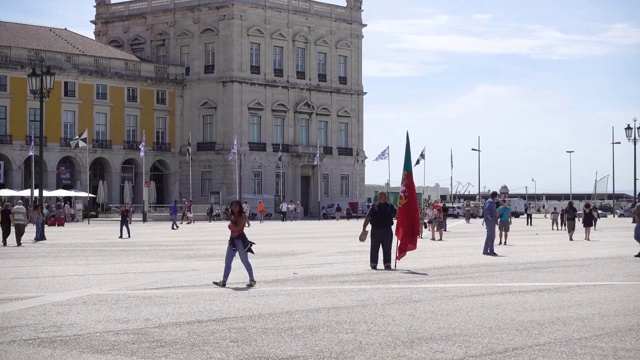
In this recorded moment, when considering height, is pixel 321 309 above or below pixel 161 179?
below

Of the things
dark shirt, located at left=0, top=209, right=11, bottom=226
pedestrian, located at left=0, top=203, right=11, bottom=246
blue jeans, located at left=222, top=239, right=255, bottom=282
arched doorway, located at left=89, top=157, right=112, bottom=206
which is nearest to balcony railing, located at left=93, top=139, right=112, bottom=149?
arched doorway, located at left=89, top=157, right=112, bottom=206

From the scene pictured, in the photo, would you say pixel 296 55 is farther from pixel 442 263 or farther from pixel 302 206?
pixel 442 263

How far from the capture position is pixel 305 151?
9162 centimetres

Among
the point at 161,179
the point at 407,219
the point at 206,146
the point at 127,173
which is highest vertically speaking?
the point at 206,146

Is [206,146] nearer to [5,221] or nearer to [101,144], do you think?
[101,144]

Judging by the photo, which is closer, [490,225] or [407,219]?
[407,219]

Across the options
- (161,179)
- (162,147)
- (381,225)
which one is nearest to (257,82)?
(162,147)

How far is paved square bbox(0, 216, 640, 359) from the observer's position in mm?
12492

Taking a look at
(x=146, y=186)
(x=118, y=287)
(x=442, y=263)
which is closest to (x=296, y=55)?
(x=146, y=186)

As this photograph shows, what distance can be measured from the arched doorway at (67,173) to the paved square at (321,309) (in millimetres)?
52578

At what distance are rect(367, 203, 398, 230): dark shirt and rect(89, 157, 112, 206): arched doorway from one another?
60413 millimetres

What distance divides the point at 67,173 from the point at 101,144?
3.64m

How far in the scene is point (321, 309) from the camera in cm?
1619

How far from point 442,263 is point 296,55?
6604cm
